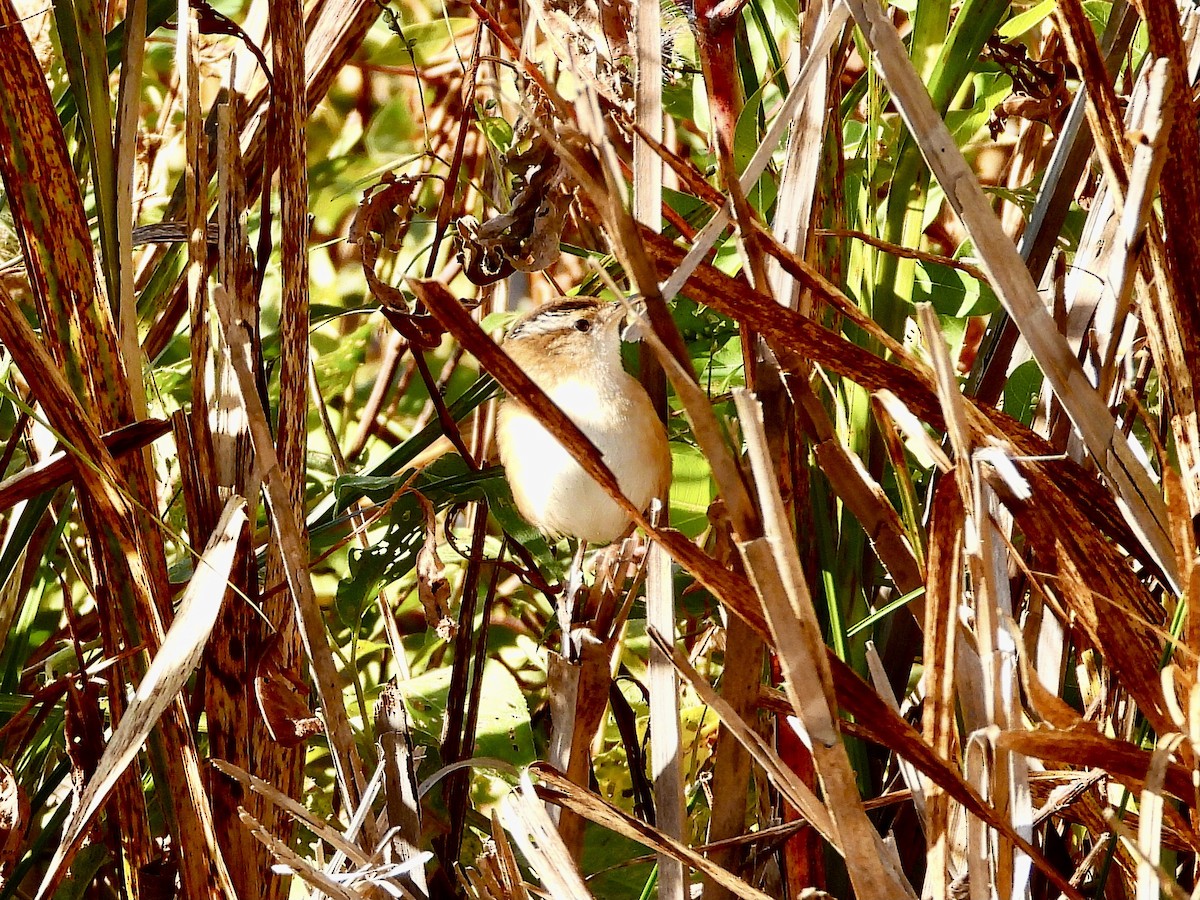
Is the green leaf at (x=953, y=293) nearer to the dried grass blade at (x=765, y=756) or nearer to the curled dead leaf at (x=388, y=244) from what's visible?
the curled dead leaf at (x=388, y=244)

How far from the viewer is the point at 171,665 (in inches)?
40.0

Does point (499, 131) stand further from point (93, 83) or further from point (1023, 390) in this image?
point (1023, 390)

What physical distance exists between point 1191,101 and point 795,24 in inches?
29.5

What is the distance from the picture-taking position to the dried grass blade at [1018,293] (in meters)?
0.75

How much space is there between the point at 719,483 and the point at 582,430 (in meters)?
0.97

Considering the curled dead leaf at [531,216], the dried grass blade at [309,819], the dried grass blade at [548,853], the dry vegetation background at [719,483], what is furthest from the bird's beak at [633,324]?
the dried grass blade at [309,819]

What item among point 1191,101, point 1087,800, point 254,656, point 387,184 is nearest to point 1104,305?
point 1191,101

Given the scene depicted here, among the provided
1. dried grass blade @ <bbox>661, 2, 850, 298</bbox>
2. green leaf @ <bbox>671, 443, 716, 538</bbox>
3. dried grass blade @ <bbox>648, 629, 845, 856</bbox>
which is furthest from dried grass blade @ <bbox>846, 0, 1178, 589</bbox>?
green leaf @ <bbox>671, 443, 716, 538</bbox>

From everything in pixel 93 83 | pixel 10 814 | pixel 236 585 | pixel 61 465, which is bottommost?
pixel 10 814

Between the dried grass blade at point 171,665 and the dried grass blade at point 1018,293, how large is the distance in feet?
2.12

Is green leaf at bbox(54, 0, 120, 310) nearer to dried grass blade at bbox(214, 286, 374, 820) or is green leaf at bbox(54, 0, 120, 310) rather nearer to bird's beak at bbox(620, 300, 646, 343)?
dried grass blade at bbox(214, 286, 374, 820)

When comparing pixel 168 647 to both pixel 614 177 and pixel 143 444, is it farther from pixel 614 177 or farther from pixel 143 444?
pixel 614 177

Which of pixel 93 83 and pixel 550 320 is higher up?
pixel 93 83

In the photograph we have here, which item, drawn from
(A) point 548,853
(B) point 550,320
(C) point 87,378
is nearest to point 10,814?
(C) point 87,378
